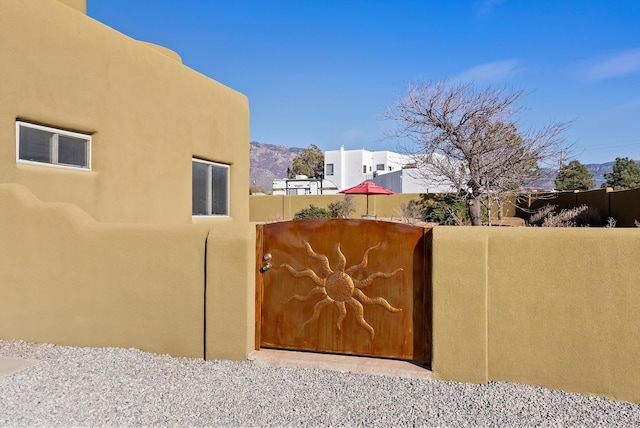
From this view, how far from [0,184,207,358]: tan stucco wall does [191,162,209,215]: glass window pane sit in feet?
15.4

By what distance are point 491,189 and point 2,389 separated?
712 inches

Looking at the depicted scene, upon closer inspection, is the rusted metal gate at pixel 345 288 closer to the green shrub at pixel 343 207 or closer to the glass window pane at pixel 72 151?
the glass window pane at pixel 72 151

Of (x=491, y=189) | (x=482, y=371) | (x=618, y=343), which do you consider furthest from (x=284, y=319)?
(x=491, y=189)

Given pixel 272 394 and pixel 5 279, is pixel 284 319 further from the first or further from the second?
pixel 5 279

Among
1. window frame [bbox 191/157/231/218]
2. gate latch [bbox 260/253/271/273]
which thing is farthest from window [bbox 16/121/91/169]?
gate latch [bbox 260/253/271/273]

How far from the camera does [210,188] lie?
11.5 metres

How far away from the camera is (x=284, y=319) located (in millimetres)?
5691

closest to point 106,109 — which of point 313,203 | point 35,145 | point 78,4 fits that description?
point 35,145

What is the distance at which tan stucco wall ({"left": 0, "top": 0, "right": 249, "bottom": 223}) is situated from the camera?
6.96 meters

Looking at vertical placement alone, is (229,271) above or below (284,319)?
above

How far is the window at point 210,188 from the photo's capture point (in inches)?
433

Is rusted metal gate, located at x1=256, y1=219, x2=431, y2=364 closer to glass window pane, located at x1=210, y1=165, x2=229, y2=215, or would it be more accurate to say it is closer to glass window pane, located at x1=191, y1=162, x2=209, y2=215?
glass window pane, located at x1=191, y1=162, x2=209, y2=215

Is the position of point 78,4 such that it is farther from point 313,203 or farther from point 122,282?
point 313,203

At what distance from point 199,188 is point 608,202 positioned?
63.7ft
